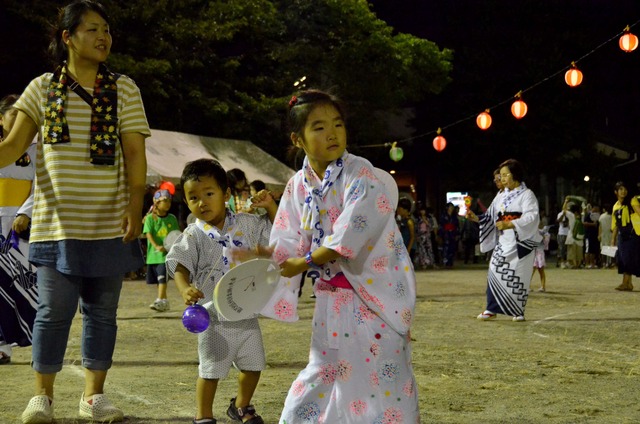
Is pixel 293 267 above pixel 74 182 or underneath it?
underneath

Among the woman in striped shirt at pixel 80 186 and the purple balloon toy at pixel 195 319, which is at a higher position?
the woman in striped shirt at pixel 80 186

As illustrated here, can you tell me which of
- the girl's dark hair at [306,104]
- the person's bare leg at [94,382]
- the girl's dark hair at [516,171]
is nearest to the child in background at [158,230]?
the girl's dark hair at [516,171]

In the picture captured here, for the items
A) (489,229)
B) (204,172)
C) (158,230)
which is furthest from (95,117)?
(158,230)

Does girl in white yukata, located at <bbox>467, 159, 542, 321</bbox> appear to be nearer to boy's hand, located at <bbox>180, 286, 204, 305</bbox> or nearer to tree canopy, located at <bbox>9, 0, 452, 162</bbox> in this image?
boy's hand, located at <bbox>180, 286, 204, 305</bbox>

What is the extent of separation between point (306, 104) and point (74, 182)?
142cm

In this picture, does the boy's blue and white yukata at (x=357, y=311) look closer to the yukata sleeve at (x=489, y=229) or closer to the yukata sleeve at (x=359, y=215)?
the yukata sleeve at (x=359, y=215)

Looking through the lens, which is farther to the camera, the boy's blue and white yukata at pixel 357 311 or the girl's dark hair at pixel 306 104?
the girl's dark hair at pixel 306 104

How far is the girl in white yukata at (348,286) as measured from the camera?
11.3ft

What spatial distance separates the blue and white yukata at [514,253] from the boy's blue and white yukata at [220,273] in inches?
217

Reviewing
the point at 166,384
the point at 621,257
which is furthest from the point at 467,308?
the point at 166,384

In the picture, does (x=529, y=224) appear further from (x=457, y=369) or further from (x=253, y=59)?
(x=253, y=59)

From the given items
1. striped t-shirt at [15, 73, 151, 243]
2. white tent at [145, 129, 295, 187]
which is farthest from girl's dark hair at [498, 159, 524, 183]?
white tent at [145, 129, 295, 187]

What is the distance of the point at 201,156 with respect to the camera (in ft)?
67.6

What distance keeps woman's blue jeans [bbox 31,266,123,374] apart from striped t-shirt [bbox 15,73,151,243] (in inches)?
9.7
